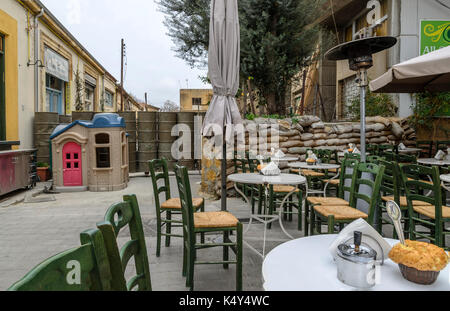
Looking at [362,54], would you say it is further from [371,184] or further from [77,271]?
→ [77,271]

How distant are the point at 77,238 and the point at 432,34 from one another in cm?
965

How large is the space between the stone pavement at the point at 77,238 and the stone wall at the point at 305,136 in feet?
2.44

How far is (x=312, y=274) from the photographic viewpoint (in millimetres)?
1020

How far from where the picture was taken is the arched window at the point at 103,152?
673cm

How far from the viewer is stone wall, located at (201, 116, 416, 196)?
5938 millimetres

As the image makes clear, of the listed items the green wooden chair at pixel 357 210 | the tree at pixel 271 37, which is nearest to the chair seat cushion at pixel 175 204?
the green wooden chair at pixel 357 210

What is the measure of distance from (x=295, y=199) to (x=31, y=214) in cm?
425

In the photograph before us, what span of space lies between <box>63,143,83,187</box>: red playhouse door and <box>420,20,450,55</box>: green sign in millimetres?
9006

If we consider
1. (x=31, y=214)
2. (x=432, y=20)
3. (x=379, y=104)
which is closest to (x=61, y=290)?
(x=31, y=214)

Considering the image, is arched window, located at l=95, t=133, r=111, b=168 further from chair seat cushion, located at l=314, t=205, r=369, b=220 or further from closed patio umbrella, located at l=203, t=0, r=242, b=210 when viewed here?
chair seat cushion, located at l=314, t=205, r=369, b=220

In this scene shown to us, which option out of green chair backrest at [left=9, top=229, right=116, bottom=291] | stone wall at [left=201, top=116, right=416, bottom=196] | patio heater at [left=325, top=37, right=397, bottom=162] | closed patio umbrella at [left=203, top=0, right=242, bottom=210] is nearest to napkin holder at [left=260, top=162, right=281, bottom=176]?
closed patio umbrella at [left=203, top=0, right=242, bottom=210]

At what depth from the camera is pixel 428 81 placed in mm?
5316

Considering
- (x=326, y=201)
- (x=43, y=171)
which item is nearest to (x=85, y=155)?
(x=43, y=171)

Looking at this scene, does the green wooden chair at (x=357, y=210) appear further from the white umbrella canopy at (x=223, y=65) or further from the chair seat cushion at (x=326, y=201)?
the white umbrella canopy at (x=223, y=65)
